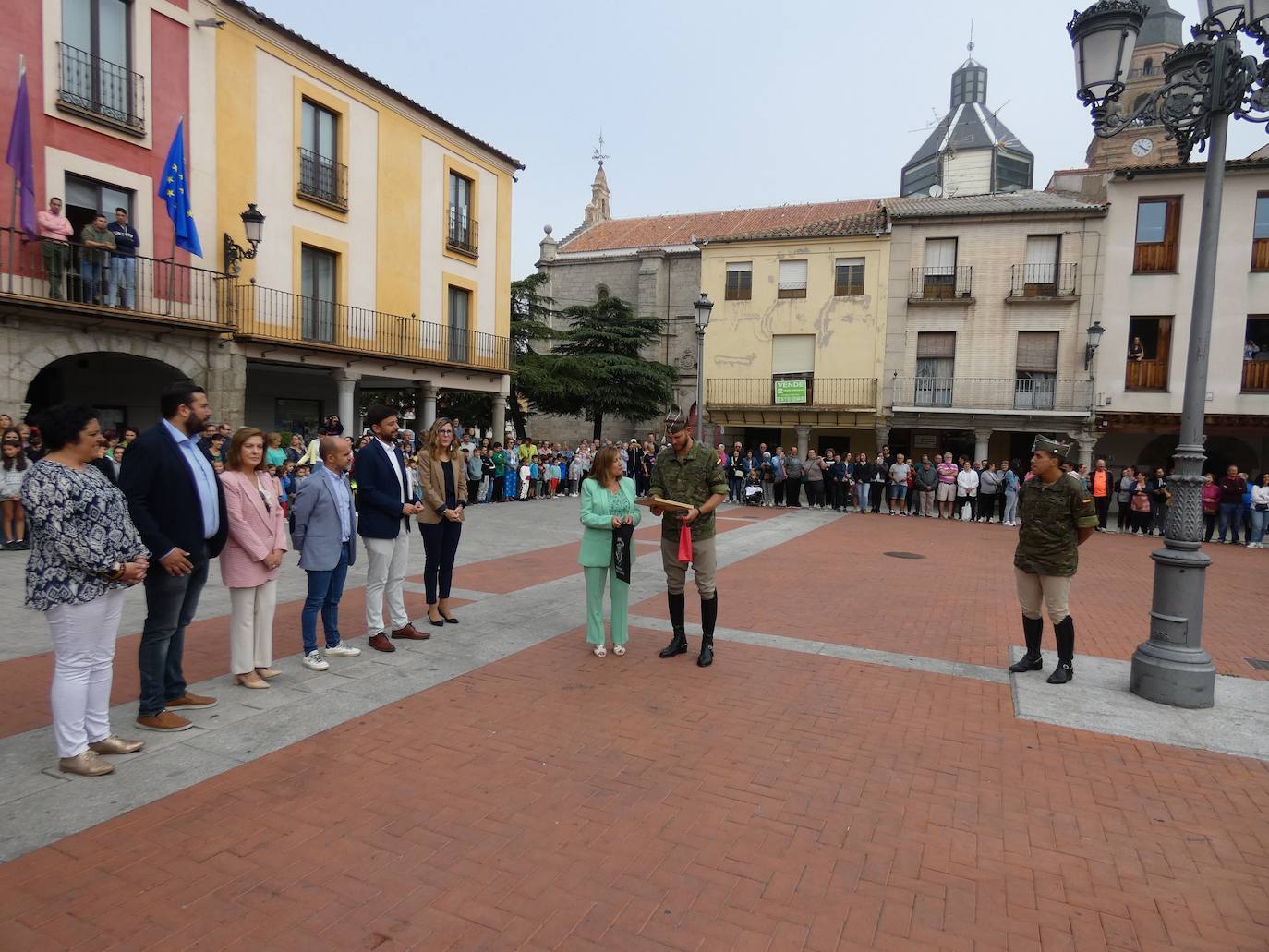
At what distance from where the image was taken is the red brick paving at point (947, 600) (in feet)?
22.9

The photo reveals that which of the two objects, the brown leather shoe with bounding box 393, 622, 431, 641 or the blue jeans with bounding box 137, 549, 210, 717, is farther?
the brown leather shoe with bounding box 393, 622, 431, 641

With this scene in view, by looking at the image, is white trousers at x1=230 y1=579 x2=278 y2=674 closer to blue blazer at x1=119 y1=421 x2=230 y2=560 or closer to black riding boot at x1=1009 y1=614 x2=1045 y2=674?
blue blazer at x1=119 y1=421 x2=230 y2=560

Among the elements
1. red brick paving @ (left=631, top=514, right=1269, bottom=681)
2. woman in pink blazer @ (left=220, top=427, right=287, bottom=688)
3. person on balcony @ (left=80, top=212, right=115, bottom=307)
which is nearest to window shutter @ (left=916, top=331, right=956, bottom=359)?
red brick paving @ (left=631, top=514, right=1269, bottom=681)

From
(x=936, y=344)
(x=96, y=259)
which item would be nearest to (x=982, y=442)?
(x=936, y=344)

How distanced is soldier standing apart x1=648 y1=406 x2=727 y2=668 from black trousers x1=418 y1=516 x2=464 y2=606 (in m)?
1.85

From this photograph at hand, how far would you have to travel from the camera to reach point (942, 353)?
87.7 feet

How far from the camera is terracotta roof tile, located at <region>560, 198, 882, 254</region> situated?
36.9 metres

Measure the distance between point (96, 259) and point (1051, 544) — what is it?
48.1 ft

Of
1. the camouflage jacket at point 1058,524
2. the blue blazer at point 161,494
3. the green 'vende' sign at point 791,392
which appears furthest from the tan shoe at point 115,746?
the green 'vende' sign at point 791,392

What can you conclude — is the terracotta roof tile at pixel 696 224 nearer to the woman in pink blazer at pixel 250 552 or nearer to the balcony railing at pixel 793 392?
the balcony railing at pixel 793 392

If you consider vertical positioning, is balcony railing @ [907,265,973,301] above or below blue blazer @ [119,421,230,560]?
above

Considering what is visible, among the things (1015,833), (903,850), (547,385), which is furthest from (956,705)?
(547,385)

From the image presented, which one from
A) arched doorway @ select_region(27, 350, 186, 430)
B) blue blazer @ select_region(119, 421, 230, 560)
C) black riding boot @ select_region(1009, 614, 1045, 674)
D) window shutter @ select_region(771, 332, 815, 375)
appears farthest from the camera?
window shutter @ select_region(771, 332, 815, 375)

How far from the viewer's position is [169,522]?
430 centimetres
